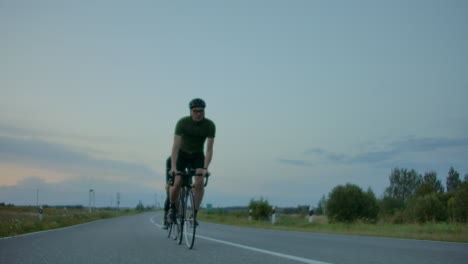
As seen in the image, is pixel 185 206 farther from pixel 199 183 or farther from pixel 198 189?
pixel 199 183

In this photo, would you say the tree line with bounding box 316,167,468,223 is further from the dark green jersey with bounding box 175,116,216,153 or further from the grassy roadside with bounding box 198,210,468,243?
the dark green jersey with bounding box 175,116,216,153

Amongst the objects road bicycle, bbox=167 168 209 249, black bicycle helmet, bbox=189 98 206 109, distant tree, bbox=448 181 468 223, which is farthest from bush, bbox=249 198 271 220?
black bicycle helmet, bbox=189 98 206 109

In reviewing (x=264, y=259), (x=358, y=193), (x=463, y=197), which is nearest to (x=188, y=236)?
(x=264, y=259)

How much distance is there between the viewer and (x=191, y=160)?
8.45m

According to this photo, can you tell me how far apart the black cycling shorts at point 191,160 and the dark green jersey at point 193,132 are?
120 mm

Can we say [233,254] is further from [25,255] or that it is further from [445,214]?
[445,214]

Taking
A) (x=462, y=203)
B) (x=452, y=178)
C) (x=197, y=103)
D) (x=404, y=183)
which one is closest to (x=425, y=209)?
(x=462, y=203)

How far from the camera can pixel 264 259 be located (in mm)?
5691

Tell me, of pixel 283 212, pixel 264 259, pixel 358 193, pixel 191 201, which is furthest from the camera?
pixel 358 193

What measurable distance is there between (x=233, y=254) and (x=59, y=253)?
2543 mm

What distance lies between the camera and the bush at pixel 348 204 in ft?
137

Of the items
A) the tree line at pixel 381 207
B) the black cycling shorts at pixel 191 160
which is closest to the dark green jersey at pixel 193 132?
the black cycling shorts at pixel 191 160

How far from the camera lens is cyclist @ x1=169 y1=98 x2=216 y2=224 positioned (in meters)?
7.87

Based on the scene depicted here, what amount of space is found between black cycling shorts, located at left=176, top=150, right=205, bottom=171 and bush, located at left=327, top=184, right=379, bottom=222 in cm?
3438
